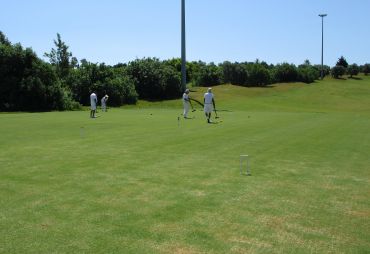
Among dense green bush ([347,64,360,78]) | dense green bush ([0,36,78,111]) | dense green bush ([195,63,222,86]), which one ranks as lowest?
dense green bush ([0,36,78,111])

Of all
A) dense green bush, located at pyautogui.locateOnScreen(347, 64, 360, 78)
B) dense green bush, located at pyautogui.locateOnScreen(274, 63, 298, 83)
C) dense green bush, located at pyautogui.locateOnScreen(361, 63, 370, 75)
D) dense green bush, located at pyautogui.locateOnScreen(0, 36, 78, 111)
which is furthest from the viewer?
dense green bush, located at pyautogui.locateOnScreen(361, 63, 370, 75)

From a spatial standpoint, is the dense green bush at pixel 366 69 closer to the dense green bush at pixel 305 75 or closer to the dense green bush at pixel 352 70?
the dense green bush at pixel 352 70

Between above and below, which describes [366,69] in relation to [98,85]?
above

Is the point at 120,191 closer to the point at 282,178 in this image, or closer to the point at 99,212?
the point at 99,212

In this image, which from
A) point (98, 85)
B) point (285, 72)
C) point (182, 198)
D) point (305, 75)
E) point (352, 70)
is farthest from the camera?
point (352, 70)

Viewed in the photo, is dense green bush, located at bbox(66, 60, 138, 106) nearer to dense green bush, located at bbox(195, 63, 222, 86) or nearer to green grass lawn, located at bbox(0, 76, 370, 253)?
dense green bush, located at bbox(195, 63, 222, 86)

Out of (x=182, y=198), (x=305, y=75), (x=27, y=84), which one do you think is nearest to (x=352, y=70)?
(x=305, y=75)

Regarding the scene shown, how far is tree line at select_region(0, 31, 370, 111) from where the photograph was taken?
52750mm

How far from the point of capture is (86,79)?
63.2 metres

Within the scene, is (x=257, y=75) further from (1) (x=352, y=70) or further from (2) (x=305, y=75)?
(1) (x=352, y=70)

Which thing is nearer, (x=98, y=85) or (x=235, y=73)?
(x=98, y=85)

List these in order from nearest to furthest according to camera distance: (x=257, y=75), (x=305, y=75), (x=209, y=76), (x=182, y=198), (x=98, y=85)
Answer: (x=182, y=198)
(x=98, y=85)
(x=257, y=75)
(x=209, y=76)
(x=305, y=75)

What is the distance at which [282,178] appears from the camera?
33.9 ft

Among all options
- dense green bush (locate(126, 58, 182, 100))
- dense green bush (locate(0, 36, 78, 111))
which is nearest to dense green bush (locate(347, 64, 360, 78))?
dense green bush (locate(126, 58, 182, 100))
